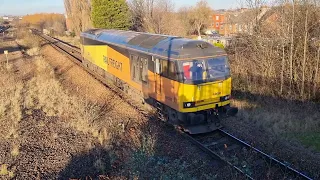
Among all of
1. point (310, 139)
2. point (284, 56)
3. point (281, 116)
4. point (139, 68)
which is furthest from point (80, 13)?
point (310, 139)

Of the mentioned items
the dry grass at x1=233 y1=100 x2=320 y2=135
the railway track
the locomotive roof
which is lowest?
the railway track

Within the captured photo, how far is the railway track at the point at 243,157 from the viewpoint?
7223mm

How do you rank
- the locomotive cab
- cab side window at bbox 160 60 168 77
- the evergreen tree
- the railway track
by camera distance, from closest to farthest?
the railway track
the locomotive cab
cab side window at bbox 160 60 168 77
the evergreen tree

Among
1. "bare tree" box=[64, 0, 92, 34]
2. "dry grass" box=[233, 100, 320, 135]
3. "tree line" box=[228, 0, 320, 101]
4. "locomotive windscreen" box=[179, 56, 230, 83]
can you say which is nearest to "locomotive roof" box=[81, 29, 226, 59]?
"locomotive windscreen" box=[179, 56, 230, 83]

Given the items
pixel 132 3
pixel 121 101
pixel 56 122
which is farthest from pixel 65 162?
pixel 132 3

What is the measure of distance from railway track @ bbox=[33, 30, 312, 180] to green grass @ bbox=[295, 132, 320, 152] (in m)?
1.82

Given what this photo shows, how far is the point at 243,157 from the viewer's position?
26.8ft

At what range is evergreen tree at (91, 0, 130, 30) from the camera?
33.6 m

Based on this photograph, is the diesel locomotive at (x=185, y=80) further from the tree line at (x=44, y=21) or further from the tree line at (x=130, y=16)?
the tree line at (x=44, y=21)

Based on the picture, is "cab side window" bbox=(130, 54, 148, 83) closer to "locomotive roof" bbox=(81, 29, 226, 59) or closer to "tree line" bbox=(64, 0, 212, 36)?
"locomotive roof" bbox=(81, 29, 226, 59)

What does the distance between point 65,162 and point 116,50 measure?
7287mm

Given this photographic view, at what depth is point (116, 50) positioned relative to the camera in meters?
14.2

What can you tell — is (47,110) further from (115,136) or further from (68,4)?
(68,4)

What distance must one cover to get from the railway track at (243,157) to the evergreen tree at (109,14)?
87.5 feet
